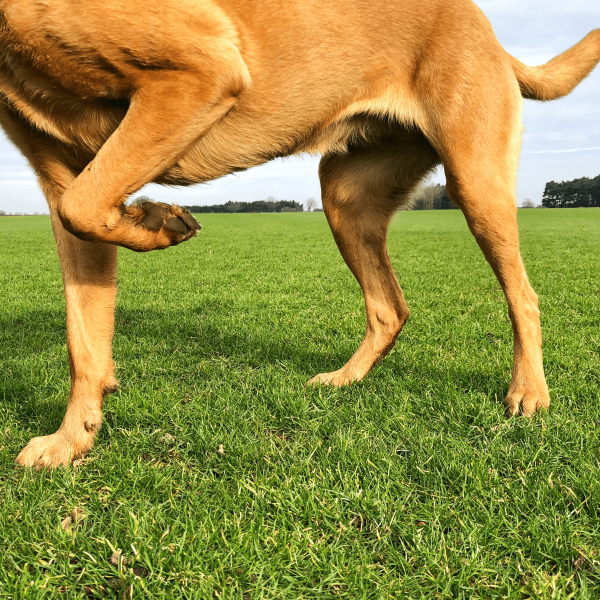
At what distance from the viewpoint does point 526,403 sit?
106 inches

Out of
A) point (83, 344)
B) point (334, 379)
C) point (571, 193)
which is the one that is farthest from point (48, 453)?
point (571, 193)

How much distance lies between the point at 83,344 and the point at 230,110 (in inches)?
51.3

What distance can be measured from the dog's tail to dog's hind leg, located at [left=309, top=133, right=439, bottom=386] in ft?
2.64

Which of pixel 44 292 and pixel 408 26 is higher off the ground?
pixel 408 26

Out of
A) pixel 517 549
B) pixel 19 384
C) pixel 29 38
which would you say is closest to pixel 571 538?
pixel 517 549

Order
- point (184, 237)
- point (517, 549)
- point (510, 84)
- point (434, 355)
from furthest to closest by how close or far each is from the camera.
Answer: point (434, 355) → point (510, 84) → point (184, 237) → point (517, 549)

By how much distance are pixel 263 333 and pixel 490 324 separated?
2.30 m

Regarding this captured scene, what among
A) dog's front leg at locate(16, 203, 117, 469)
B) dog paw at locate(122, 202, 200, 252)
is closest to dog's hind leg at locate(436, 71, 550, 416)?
dog paw at locate(122, 202, 200, 252)

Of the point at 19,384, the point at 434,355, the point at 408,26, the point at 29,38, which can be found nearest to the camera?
the point at 29,38

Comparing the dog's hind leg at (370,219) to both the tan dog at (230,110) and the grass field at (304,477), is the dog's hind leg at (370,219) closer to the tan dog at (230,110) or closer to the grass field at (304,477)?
the tan dog at (230,110)

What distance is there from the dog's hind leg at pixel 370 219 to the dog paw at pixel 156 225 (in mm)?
1253

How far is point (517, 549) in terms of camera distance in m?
1.65

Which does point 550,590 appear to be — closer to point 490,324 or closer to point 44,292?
point 490,324

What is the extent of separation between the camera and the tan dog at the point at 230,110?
2.02 meters
